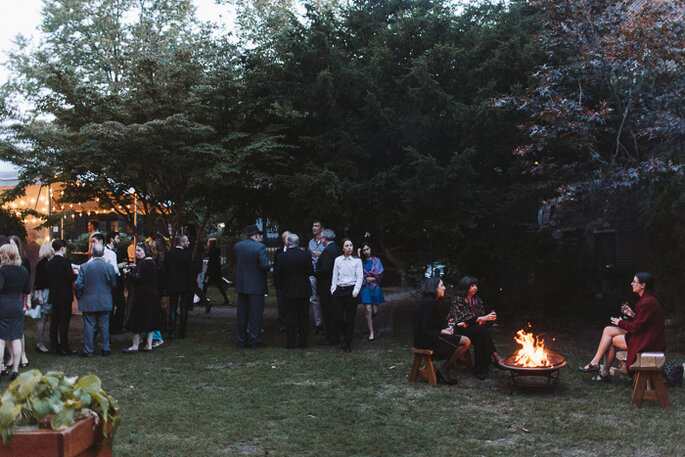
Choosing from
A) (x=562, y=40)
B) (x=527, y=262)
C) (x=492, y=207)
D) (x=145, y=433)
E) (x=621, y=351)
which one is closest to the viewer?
(x=145, y=433)

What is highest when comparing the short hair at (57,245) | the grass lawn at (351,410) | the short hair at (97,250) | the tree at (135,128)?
the tree at (135,128)

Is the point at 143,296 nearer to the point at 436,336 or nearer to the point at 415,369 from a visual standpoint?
the point at 415,369

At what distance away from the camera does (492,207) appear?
38.4 feet

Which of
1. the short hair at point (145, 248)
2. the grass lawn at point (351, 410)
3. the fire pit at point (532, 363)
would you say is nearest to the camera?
the grass lawn at point (351, 410)

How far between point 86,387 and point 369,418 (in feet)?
13.2

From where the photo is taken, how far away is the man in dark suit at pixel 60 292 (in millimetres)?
10023

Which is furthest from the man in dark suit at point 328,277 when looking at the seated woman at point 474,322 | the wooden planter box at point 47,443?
the wooden planter box at point 47,443

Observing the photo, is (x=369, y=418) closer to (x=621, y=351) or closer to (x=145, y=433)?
(x=145, y=433)

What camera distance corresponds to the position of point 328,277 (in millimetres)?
11500

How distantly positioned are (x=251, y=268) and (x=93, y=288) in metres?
2.64

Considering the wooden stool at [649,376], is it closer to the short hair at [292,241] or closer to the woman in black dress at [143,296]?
the short hair at [292,241]

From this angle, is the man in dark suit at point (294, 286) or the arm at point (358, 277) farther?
the man in dark suit at point (294, 286)

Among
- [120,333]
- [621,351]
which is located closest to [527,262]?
[621,351]

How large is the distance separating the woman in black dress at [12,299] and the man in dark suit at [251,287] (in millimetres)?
3701
